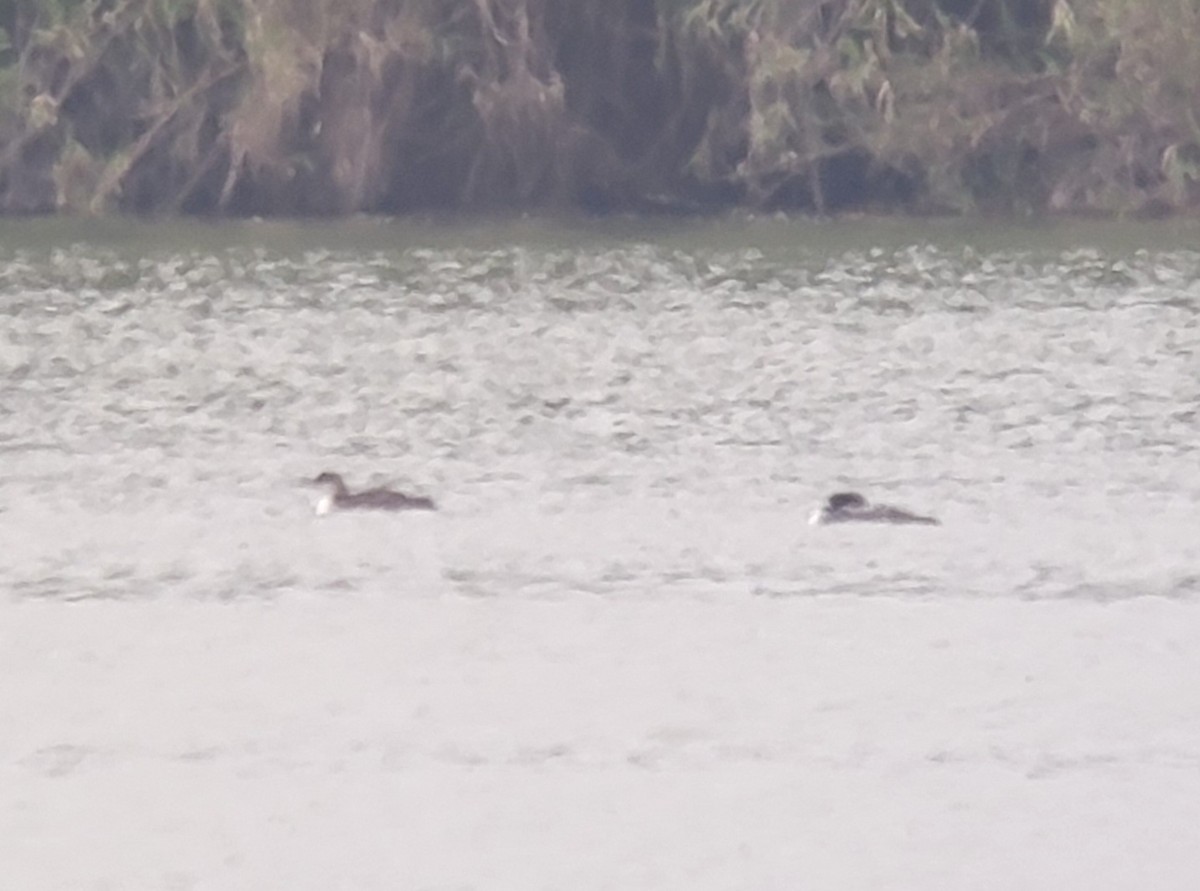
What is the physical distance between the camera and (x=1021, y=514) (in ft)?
65.2

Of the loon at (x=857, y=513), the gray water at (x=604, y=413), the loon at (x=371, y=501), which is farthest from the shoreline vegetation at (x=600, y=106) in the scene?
the loon at (x=857, y=513)

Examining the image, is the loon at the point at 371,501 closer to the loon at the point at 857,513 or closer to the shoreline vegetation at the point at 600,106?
the loon at the point at 857,513

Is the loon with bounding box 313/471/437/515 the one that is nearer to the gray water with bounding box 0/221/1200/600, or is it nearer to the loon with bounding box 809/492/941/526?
the gray water with bounding box 0/221/1200/600

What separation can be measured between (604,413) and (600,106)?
783 inches

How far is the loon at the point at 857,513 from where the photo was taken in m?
19.5

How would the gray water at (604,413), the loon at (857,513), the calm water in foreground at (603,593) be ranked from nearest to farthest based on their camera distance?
the calm water in foreground at (603,593) < the gray water at (604,413) < the loon at (857,513)

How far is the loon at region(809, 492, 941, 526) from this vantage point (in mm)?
19453

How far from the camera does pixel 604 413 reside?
81.7 feet

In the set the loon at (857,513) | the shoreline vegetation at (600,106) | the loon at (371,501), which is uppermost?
the loon at (857,513)

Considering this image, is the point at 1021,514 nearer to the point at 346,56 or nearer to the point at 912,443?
the point at 912,443

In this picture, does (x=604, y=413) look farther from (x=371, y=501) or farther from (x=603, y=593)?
(x=603, y=593)

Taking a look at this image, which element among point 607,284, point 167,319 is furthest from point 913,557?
point 607,284

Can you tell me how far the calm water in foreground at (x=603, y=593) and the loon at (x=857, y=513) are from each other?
13 cm

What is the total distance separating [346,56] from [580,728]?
94.4ft
